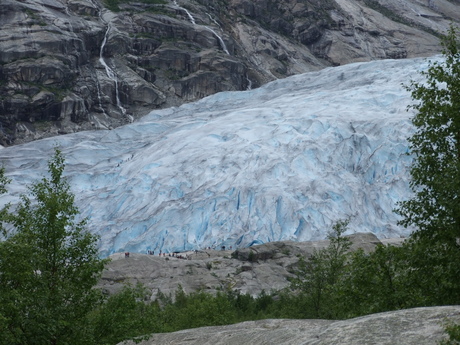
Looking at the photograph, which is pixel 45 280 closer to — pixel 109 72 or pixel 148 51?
pixel 109 72

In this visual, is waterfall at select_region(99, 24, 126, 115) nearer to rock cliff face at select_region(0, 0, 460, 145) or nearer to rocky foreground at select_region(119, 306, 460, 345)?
rock cliff face at select_region(0, 0, 460, 145)

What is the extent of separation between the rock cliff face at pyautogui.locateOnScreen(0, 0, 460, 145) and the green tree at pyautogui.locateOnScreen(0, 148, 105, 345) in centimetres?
6469

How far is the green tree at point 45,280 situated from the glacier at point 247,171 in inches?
1079

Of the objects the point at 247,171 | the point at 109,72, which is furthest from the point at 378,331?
the point at 109,72

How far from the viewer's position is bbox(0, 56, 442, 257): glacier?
139 feet

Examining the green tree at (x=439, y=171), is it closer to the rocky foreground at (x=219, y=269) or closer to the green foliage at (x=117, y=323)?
the green foliage at (x=117, y=323)

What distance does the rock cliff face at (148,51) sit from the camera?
79.0 meters

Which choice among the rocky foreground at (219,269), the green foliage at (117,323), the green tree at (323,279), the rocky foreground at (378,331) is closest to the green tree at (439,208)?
the rocky foreground at (378,331)

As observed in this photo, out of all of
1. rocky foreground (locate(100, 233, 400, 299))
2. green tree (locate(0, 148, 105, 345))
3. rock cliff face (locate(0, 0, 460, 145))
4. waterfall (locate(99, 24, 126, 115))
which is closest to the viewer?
green tree (locate(0, 148, 105, 345))

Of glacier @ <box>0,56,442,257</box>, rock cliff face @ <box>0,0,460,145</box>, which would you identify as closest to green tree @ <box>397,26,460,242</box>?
glacier @ <box>0,56,442,257</box>

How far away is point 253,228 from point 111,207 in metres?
11.2

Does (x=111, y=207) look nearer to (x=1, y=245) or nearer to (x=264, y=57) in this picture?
(x=1, y=245)

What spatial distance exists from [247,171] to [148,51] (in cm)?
4907

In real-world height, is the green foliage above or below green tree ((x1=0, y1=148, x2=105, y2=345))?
below
